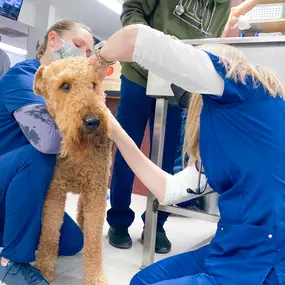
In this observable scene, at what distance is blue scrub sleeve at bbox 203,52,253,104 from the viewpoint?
0.73 metres

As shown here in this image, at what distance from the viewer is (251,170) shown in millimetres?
768

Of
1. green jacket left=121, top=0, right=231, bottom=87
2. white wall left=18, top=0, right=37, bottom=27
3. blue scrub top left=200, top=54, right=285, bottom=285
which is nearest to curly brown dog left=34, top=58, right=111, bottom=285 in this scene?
blue scrub top left=200, top=54, right=285, bottom=285

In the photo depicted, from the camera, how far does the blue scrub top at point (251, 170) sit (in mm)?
749

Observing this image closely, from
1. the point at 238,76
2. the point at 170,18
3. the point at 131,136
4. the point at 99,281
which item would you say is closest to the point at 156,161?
the point at 131,136

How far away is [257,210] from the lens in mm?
770

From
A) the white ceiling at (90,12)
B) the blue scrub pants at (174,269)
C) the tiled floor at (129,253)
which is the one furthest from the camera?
the white ceiling at (90,12)

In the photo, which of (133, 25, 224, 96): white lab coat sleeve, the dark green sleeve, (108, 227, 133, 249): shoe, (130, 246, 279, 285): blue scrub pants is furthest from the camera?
(108, 227, 133, 249): shoe

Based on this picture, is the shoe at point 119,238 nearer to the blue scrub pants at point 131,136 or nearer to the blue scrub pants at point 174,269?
the blue scrub pants at point 131,136

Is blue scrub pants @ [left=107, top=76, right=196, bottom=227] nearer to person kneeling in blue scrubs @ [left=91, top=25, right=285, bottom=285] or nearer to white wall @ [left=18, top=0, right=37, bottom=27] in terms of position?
person kneeling in blue scrubs @ [left=91, top=25, right=285, bottom=285]

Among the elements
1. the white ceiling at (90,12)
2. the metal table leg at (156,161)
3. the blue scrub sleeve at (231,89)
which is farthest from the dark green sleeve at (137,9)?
the white ceiling at (90,12)

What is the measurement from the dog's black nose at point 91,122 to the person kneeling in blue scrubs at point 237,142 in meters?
0.22

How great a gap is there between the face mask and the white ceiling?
640cm

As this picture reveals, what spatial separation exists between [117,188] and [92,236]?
20.2 inches

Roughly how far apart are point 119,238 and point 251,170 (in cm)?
105
